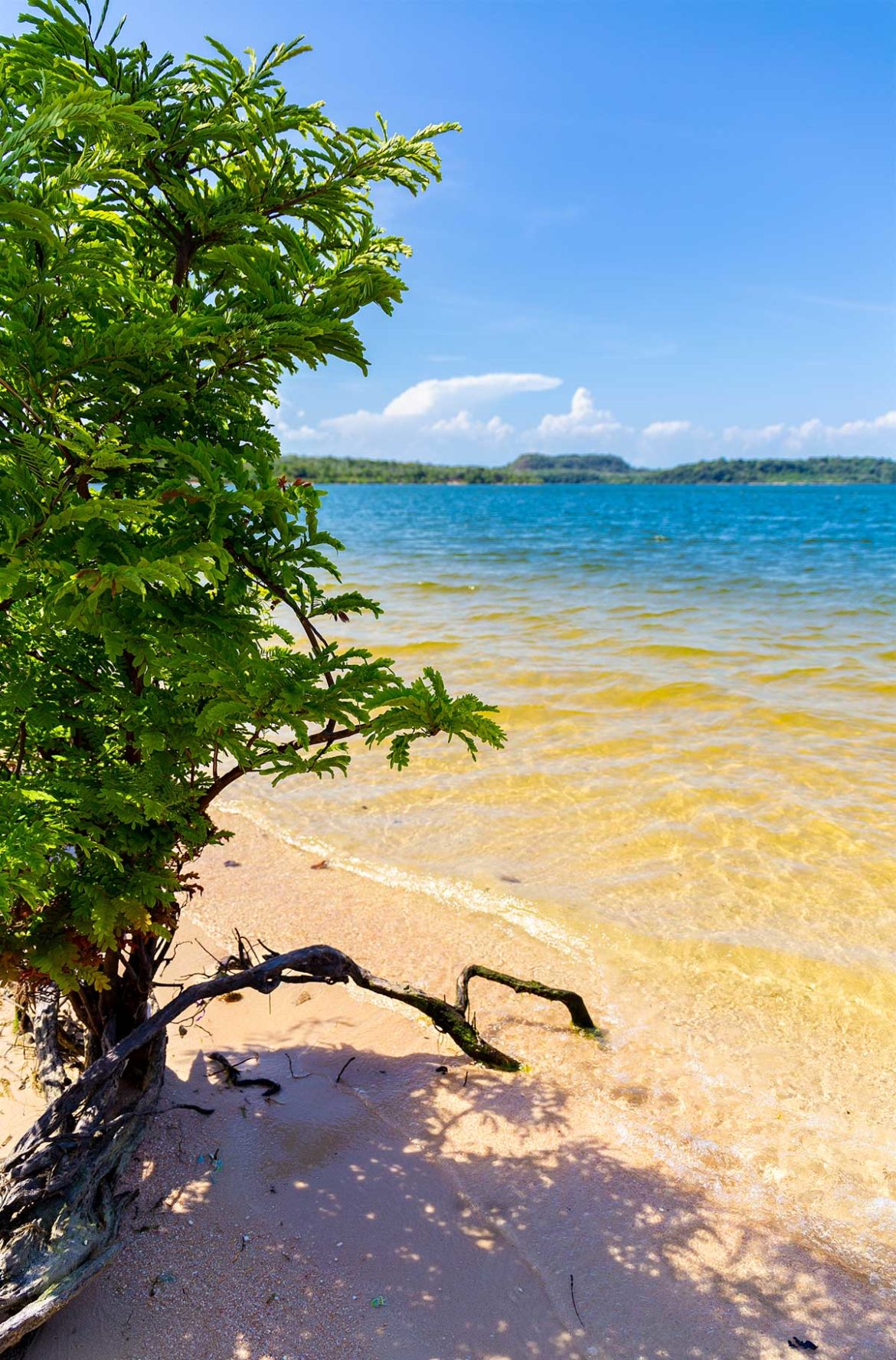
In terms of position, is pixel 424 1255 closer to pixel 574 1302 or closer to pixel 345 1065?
pixel 574 1302

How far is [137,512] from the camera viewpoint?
2.09m

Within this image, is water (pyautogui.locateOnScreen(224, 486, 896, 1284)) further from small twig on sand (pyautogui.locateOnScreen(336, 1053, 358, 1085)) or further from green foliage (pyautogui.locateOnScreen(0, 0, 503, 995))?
green foliage (pyautogui.locateOnScreen(0, 0, 503, 995))

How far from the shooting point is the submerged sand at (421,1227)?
278 centimetres

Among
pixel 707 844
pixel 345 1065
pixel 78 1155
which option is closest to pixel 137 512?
pixel 78 1155

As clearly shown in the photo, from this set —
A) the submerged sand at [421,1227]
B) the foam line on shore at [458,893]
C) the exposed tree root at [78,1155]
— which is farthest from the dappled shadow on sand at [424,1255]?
the foam line on shore at [458,893]

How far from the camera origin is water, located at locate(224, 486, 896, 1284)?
3941 millimetres

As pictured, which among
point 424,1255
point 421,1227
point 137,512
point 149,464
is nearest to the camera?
point 137,512

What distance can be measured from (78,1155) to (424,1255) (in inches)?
54.0

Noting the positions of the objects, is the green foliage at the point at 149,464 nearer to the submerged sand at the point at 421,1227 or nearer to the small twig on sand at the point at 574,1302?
the submerged sand at the point at 421,1227

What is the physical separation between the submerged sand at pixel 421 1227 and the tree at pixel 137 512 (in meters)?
0.42

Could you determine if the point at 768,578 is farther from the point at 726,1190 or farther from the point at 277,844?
the point at 726,1190

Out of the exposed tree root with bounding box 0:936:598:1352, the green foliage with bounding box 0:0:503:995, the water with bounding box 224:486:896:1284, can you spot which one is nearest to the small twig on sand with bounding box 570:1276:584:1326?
the water with bounding box 224:486:896:1284

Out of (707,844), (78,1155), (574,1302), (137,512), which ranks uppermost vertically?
(137,512)

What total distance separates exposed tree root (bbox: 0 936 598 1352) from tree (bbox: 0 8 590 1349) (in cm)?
1
